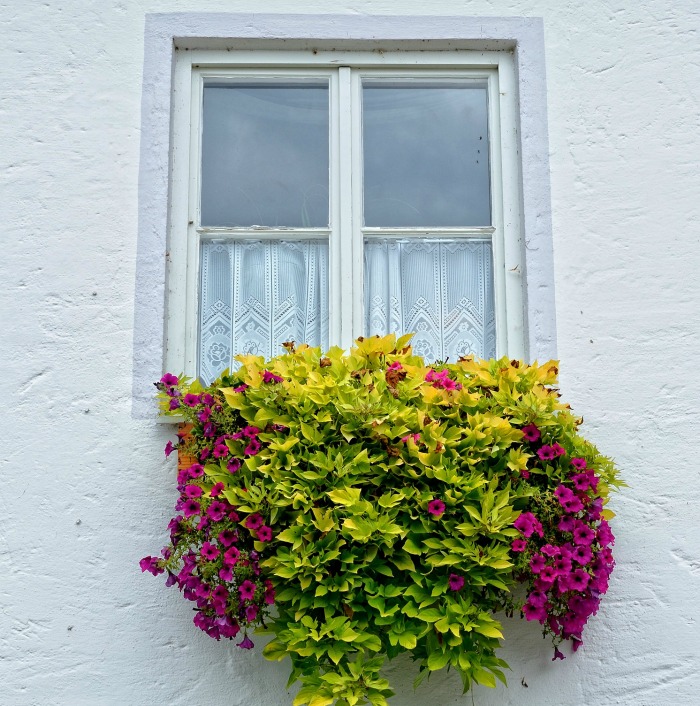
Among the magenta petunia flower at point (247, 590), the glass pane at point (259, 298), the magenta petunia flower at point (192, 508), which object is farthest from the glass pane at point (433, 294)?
the magenta petunia flower at point (247, 590)

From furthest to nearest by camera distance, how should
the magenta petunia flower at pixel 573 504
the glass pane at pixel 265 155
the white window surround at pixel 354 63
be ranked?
the glass pane at pixel 265 155 → the white window surround at pixel 354 63 → the magenta petunia flower at pixel 573 504

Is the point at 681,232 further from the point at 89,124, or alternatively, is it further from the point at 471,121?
the point at 89,124

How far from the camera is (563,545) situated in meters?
3.05

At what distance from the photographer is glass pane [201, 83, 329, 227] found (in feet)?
12.3

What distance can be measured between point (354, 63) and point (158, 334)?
131 cm

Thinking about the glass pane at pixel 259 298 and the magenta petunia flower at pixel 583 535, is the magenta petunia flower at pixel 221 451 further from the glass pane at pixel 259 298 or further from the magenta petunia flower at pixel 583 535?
the magenta petunia flower at pixel 583 535

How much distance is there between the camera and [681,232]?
358 cm

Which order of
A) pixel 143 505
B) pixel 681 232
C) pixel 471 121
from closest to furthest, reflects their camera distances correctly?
pixel 143 505, pixel 681 232, pixel 471 121

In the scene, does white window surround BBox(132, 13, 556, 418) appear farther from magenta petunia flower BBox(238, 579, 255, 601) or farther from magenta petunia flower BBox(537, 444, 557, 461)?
magenta petunia flower BBox(238, 579, 255, 601)

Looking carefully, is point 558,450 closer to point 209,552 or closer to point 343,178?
point 209,552

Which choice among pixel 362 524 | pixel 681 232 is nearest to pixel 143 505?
pixel 362 524

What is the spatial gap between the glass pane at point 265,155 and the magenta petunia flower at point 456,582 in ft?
4.88

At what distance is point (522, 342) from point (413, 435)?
78cm

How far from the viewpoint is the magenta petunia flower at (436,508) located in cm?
292
